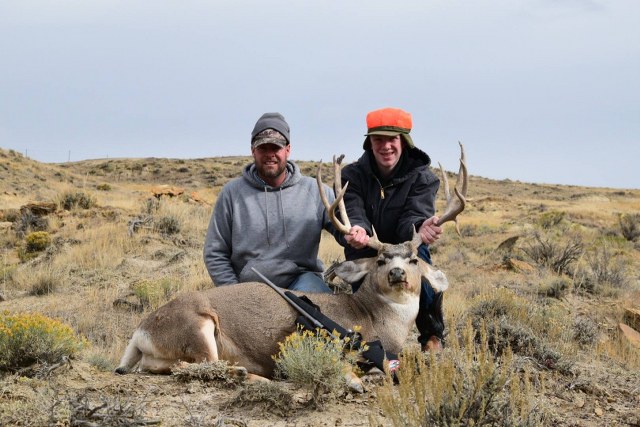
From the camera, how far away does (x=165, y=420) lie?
13.8 ft

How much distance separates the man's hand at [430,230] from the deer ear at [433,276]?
232 millimetres

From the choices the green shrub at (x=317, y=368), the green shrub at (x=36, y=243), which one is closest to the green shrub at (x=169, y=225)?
the green shrub at (x=36, y=243)

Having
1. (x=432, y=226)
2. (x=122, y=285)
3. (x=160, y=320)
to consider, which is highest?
(x=432, y=226)

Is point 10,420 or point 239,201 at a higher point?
point 239,201

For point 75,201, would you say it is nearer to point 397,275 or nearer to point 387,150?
point 387,150

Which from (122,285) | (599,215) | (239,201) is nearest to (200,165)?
(599,215)

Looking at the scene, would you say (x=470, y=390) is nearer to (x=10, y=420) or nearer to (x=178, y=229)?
(x=10, y=420)

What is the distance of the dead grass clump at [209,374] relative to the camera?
511 centimetres

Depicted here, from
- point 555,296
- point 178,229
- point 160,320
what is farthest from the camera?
point 178,229

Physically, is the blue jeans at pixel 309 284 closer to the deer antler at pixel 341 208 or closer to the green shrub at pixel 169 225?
the deer antler at pixel 341 208

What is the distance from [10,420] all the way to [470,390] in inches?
104

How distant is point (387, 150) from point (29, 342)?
3.62m

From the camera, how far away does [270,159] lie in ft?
22.9

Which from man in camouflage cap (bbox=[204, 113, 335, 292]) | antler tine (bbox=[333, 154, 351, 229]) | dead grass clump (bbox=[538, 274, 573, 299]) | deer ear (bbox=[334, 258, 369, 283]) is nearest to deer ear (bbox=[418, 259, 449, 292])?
deer ear (bbox=[334, 258, 369, 283])
